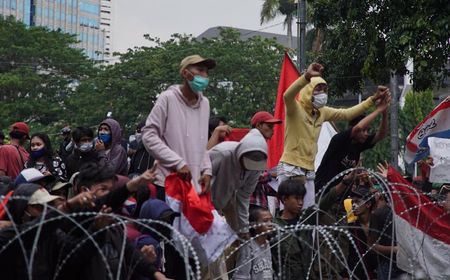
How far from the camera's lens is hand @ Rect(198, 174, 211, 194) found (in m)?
7.83

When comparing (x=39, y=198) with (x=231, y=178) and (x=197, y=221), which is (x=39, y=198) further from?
(x=231, y=178)

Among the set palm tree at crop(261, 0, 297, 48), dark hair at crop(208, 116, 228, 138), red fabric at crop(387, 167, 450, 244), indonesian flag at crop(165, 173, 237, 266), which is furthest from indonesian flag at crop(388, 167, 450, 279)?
palm tree at crop(261, 0, 297, 48)

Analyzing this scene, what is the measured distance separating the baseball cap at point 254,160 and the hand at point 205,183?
1.11ft

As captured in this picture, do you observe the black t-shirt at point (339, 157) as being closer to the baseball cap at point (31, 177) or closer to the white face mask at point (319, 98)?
the white face mask at point (319, 98)

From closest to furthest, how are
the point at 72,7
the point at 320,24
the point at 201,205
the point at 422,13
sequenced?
the point at 201,205, the point at 422,13, the point at 320,24, the point at 72,7

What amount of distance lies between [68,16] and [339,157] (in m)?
123

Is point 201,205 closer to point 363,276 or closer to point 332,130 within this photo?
point 363,276

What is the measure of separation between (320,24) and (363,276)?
8.59m

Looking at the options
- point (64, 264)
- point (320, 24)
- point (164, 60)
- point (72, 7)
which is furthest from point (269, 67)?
point (72, 7)

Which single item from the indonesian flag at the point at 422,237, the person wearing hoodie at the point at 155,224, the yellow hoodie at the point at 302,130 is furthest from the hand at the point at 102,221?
the yellow hoodie at the point at 302,130

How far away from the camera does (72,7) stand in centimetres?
13188

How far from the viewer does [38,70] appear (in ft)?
184

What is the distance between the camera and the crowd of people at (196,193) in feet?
21.0

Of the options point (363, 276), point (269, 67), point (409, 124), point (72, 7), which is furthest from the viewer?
point (72, 7)
